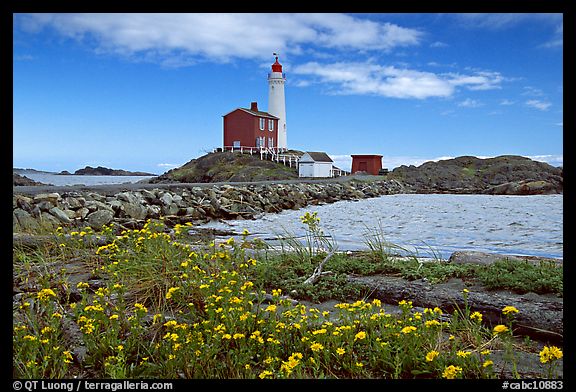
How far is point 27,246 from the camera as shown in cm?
527

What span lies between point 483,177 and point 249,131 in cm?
1637

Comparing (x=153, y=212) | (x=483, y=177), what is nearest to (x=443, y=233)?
(x=153, y=212)

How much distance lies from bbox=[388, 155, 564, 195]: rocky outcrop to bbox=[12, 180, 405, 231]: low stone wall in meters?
12.2

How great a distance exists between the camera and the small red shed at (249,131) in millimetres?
23016

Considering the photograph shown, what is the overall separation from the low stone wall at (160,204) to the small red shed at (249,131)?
7313 mm

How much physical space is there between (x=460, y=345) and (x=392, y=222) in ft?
24.7

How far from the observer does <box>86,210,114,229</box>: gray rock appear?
8328 millimetres

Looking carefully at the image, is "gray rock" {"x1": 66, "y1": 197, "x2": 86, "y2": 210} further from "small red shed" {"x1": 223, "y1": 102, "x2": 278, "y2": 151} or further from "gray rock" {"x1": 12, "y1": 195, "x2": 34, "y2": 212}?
"small red shed" {"x1": 223, "y1": 102, "x2": 278, "y2": 151}

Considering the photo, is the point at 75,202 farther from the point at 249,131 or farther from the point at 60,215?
the point at 249,131

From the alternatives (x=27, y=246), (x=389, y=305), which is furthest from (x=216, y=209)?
(x=389, y=305)

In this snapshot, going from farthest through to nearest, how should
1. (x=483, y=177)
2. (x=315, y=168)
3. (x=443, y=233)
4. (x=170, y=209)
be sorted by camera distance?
(x=483, y=177)
(x=315, y=168)
(x=170, y=209)
(x=443, y=233)

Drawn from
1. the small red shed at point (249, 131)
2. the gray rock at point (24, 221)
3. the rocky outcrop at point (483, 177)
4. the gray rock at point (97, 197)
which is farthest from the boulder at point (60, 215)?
the rocky outcrop at point (483, 177)

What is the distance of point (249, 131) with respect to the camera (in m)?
23.6
